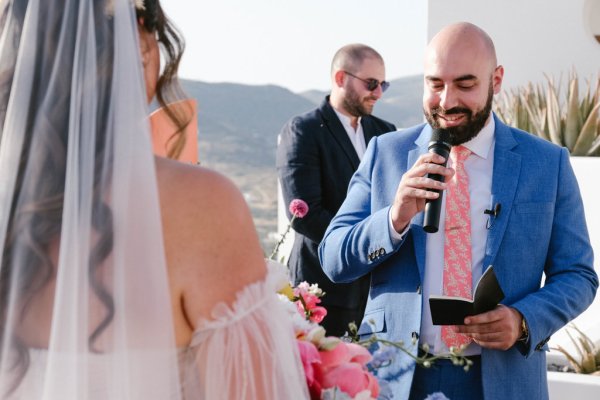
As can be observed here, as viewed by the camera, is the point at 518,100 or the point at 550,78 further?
the point at 550,78

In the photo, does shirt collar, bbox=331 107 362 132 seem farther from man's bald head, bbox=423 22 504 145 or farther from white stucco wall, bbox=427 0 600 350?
white stucco wall, bbox=427 0 600 350

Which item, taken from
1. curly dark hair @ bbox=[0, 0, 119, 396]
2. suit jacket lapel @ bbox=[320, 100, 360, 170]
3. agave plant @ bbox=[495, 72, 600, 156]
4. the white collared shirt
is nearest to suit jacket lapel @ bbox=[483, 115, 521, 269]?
curly dark hair @ bbox=[0, 0, 119, 396]

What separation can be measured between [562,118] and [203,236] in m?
7.54

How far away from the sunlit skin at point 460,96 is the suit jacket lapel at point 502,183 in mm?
118

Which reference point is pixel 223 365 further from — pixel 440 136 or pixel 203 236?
pixel 440 136

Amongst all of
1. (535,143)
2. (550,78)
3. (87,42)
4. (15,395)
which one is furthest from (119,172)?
(550,78)

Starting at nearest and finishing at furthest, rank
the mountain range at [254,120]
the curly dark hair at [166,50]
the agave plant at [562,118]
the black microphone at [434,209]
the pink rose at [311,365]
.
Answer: the curly dark hair at [166,50], the pink rose at [311,365], the black microphone at [434,209], the agave plant at [562,118], the mountain range at [254,120]

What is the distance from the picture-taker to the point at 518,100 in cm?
934

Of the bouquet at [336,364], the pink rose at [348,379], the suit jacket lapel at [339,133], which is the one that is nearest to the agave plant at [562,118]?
the suit jacket lapel at [339,133]

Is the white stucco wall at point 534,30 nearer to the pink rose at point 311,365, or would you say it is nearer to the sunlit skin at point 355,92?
the sunlit skin at point 355,92

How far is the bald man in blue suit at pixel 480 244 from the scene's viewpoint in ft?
10.1

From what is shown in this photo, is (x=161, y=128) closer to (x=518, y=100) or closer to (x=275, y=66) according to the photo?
(x=518, y=100)

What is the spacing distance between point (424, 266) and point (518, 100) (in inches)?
256

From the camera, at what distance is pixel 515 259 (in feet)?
10.3
